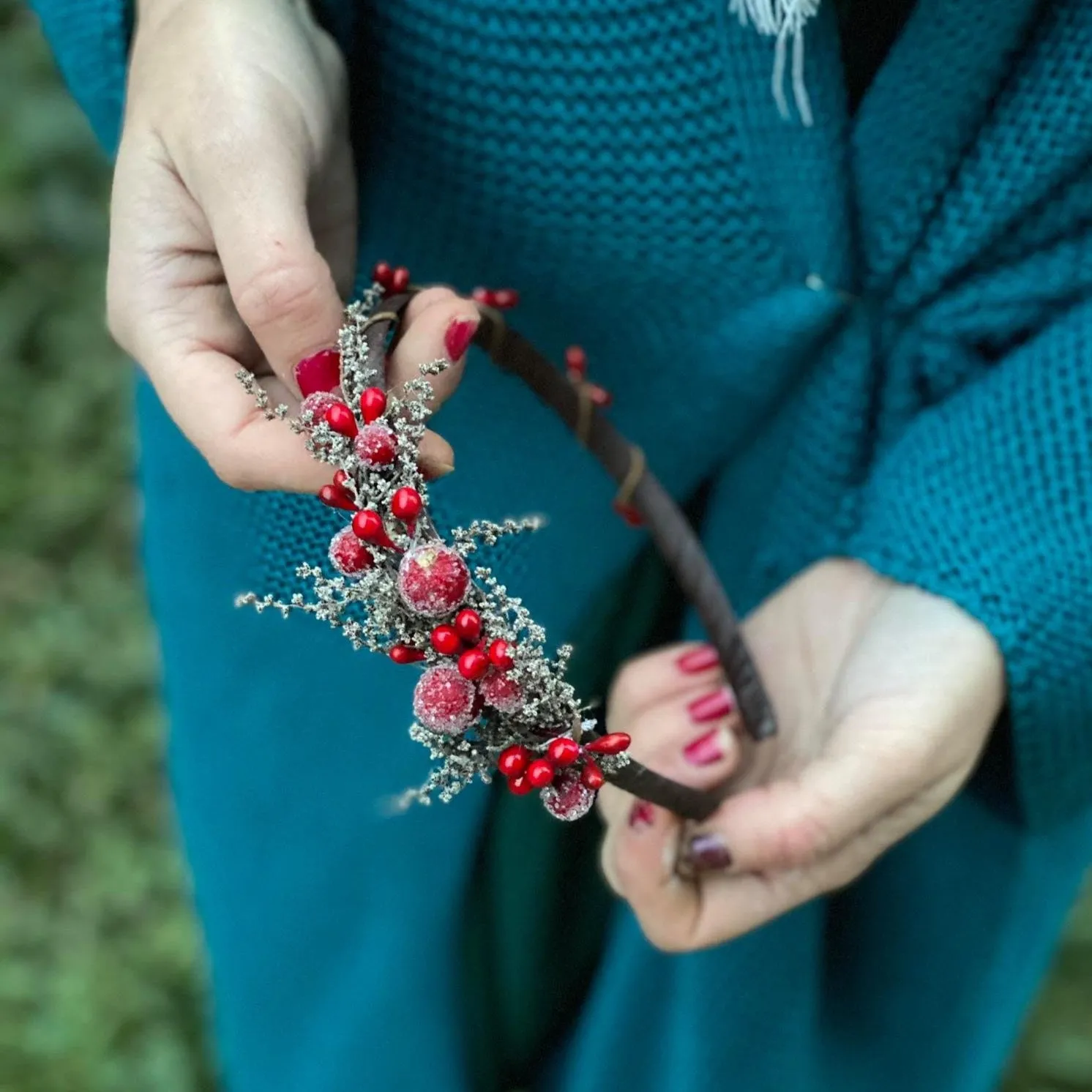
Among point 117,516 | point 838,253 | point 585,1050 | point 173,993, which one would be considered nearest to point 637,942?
point 585,1050

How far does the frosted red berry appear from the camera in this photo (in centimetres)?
31

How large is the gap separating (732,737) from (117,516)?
37.8 inches

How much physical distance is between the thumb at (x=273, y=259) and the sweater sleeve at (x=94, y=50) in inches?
6.0

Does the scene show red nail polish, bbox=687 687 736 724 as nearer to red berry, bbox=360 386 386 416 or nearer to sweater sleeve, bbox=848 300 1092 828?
sweater sleeve, bbox=848 300 1092 828

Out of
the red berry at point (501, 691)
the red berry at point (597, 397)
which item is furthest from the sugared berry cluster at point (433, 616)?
the red berry at point (597, 397)

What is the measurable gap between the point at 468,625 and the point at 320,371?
100 millimetres

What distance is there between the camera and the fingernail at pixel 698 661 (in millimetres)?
567

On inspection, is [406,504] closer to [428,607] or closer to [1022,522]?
[428,607]

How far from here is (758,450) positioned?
58 cm

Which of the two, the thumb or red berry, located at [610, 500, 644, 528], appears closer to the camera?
the thumb

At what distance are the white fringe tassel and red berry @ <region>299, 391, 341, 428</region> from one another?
0.22 m

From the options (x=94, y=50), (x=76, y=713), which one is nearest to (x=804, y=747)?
(x=94, y=50)

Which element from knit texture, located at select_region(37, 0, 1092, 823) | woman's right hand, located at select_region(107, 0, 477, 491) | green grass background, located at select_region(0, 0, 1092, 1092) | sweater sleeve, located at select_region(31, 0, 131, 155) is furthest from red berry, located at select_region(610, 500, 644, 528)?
green grass background, located at select_region(0, 0, 1092, 1092)

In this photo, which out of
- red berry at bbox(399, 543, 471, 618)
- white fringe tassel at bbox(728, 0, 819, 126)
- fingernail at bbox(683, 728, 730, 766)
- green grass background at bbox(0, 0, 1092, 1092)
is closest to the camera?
red berry at bbox(399, 543, 471, 618)
